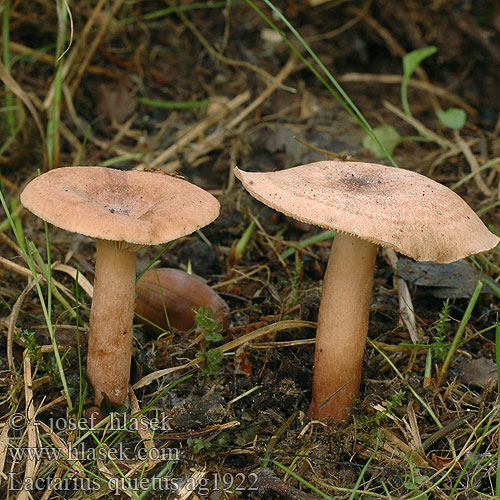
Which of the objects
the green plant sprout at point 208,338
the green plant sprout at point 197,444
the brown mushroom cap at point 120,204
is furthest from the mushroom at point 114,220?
the green plant sprout at point 197,444

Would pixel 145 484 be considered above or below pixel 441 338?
below

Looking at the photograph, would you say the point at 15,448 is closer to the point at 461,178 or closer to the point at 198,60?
the point at 461,178

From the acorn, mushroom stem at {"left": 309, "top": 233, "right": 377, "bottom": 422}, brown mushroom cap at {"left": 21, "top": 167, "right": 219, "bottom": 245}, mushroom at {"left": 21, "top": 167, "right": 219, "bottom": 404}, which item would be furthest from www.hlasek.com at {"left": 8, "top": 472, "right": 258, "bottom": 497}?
brown mushroom cap at {"left": 21, "top": 167, "right": 219, "bottom": 245}

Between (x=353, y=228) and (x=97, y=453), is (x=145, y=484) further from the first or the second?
(x=353, y=228)

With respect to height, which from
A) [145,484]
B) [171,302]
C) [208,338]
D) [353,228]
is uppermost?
[353,228]

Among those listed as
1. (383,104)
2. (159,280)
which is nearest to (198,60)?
(383,104)

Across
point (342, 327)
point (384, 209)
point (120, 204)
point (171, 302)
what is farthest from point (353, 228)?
point (171, 302)

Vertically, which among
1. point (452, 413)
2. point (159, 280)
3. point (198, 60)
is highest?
point (198, 60)
